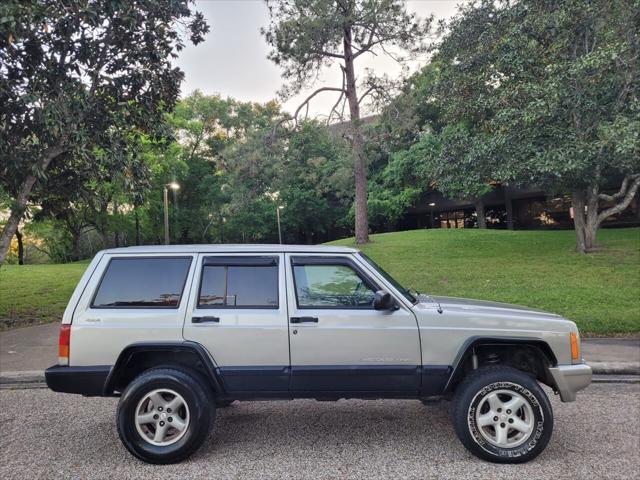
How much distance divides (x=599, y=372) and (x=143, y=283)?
6143 mm

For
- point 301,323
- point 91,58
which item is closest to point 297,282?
point 301,323

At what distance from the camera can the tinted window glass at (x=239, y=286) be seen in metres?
3.99

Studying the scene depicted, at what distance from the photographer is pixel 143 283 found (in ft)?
13.3

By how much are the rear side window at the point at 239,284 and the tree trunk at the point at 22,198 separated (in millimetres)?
A: 6868

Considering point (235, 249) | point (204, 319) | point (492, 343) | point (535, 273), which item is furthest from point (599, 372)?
point (535, 273)

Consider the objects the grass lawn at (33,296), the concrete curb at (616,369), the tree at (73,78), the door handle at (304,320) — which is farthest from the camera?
the grass lawn at (33,296)

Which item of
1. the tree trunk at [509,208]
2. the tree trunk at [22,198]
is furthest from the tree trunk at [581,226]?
the tree trunk at [509,208]

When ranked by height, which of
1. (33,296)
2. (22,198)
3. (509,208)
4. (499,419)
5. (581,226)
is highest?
(509,208)

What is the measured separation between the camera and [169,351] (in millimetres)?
3963

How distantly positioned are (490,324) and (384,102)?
19.3 metres

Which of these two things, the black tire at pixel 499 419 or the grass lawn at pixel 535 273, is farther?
the grass lawn at pixel 535 273

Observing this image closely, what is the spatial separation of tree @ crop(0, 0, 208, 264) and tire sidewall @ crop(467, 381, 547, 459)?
8.10m

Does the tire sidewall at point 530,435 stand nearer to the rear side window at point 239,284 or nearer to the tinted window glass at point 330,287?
the tinted window glass at point 330,287

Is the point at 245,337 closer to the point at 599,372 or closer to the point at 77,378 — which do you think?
the point at 77,378
